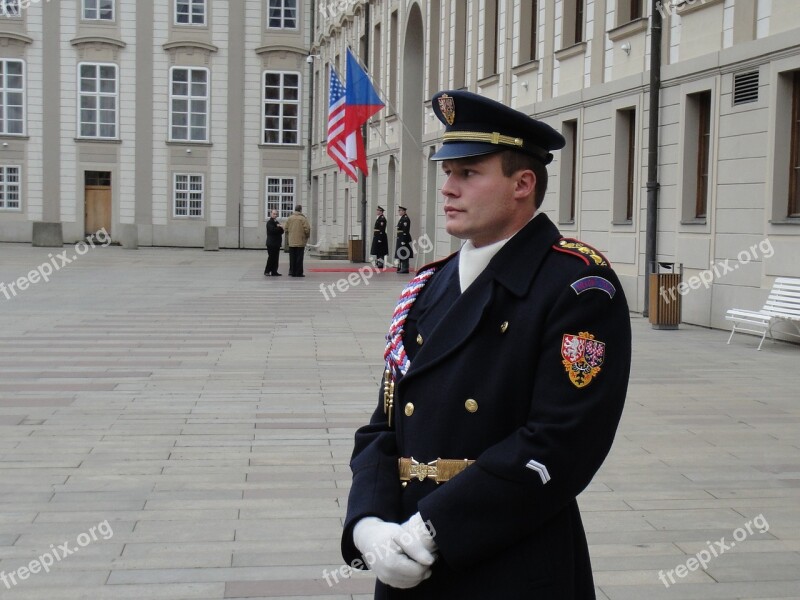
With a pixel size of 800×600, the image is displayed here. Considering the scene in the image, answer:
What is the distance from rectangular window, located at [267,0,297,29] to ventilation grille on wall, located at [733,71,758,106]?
128 ft

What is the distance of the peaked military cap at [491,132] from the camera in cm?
264

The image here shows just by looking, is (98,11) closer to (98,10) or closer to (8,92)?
(98,10)

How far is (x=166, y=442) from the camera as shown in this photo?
800 centimetres

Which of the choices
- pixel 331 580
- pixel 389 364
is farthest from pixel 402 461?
pixel 331 580

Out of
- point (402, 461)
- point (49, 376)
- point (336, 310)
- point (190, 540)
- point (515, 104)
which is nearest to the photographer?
point (402, 461)

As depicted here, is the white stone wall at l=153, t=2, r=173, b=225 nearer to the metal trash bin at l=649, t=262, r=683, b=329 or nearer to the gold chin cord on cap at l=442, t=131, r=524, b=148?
the metal trash bin at l=649, t=262, r=683, b=329

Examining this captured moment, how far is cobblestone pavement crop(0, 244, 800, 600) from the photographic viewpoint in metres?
5.18

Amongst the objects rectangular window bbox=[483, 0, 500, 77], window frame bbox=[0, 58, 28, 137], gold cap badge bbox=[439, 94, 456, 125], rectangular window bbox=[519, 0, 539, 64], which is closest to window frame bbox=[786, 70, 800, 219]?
rectangular window bbox=[519, 0, 539, 64]

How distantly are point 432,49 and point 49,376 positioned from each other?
23.2 metres

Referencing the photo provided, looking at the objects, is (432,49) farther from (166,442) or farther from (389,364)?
(389,364)

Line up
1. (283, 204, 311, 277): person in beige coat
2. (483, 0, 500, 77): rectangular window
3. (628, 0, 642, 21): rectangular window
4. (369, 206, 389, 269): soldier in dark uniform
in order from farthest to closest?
1. (369, 206, 389, 269): soldier in dark uniform
2. (283, 204, 311, 277): person in beige coat
3. (483, 0, 500, 77): rectangular window
4. (628, 0, 642, 21): rectangular window

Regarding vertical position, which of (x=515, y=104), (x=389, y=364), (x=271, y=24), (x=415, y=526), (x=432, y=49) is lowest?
(x=415, y=526)

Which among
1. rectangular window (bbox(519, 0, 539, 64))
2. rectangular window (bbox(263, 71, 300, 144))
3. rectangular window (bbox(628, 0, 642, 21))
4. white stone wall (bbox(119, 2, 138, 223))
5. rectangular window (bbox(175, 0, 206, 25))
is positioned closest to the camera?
rectangular window (bbox(628, 0, 642, 21))

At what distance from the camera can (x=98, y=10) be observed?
2029 inches
